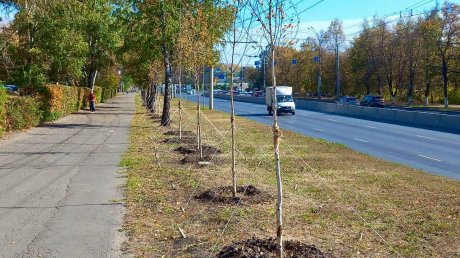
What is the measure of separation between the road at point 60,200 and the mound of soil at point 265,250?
1382mm

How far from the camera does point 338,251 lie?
623 cm

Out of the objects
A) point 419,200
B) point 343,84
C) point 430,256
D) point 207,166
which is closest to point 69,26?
point 207,166

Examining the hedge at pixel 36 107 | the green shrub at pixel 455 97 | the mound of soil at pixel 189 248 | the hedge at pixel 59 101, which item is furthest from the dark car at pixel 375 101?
the mound of soil at pixel 189 248

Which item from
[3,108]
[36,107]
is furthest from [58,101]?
[3,108]

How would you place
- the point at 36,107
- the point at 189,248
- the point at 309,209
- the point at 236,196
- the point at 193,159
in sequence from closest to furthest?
the point at 189,248 < the point at 309,209 < the point at 236,196 < the point at 193,159 < the point at 36,107

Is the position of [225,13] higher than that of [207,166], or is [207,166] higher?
[225,13]

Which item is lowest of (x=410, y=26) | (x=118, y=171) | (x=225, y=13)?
(x=118, y=171)

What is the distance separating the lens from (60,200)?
30.8ft

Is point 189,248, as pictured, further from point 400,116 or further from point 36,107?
point 400,116

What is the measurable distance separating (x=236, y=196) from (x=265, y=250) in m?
3.36

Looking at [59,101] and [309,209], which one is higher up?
[59,101]

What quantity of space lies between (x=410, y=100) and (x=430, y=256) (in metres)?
65.9

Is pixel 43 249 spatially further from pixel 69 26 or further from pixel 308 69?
pixel 308 69

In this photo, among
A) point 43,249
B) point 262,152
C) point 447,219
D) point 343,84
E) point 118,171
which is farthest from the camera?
point 343,84
